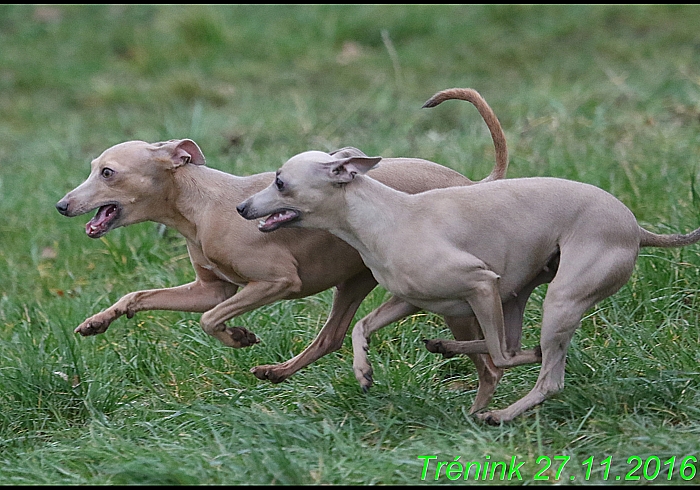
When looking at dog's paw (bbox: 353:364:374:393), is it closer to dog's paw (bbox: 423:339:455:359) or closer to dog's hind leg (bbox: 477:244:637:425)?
dog's paw (bbox: 423:339:455:359)

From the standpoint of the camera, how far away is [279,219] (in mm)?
4055

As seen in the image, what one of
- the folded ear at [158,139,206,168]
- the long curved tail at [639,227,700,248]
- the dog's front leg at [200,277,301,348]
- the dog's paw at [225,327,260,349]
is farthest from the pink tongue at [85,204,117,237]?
the long curved tail at [639,227,700,248]

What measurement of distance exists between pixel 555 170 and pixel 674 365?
2.20 m

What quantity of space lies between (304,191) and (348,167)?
19cm

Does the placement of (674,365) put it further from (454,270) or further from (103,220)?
(103,220)

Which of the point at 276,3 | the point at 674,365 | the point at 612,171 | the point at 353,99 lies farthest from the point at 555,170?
the point at 276,3

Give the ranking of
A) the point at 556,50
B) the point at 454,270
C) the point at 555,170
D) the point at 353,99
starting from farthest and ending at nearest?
1. the point at 556,50
2. the point at 353,99
3. the point at 555,170
4. the point at 454,270

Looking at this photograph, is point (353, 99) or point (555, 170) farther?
point (353, 99)

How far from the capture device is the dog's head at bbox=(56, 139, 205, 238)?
447cm

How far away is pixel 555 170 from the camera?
20.5 ft

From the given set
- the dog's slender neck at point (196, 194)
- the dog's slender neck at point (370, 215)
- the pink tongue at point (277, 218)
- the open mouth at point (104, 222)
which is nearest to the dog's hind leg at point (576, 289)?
the dog's slender neck at point (370, 215)

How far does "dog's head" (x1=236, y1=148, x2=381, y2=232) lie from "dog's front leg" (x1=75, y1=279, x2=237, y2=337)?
72 centimetres

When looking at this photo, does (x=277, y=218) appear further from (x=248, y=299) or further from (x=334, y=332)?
(x=334, y=332)

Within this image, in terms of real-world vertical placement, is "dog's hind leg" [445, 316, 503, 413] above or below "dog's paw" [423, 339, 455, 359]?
below
